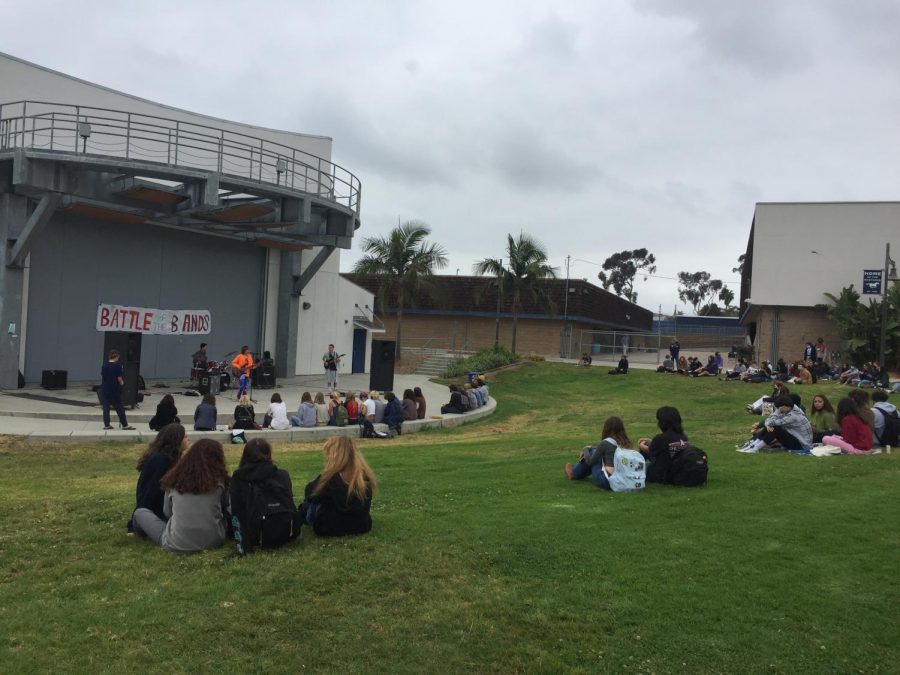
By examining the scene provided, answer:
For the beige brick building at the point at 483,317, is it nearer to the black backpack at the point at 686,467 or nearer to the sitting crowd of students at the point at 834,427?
the sitting crowd of students at the point at 834,427

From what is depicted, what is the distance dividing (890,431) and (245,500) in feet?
33.8

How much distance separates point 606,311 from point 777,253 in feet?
52.5

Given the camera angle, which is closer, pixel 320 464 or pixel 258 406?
pixel 320 464

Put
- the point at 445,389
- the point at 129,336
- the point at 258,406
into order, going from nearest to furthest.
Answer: the point at 129,336 < the point at 258,406 < the point at 445,389

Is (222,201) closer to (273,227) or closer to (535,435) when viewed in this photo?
(273,227)

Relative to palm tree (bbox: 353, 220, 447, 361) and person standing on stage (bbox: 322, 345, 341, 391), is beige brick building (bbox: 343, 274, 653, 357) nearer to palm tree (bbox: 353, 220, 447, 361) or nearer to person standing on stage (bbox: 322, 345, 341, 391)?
palm tree (bbox: 353, 220, 447, 361)

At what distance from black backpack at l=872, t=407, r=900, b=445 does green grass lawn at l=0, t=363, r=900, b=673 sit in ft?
9.92

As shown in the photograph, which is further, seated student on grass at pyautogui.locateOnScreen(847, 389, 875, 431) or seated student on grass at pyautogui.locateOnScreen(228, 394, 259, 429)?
seated student on grass at pyautogui.locateOnScreen(228, 394, 259, 429)

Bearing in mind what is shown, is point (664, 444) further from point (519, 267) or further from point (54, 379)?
point (519, 267)

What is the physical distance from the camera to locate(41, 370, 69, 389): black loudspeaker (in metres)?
21.1

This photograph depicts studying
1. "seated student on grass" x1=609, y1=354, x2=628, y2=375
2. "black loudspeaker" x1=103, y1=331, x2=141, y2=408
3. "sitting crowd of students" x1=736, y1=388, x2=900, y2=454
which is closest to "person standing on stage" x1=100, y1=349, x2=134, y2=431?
"black loudspeaker" x1=103, y1=331, x2=141, y2=408

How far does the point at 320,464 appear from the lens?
1208 centimetres

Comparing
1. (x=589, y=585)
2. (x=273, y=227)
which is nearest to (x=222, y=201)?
(x=273, y=227)

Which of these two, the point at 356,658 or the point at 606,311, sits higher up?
the point at 606,311
